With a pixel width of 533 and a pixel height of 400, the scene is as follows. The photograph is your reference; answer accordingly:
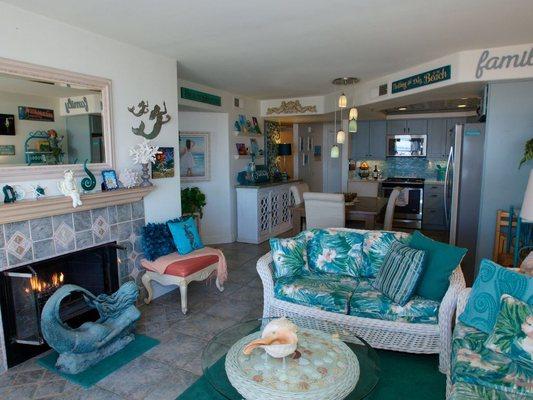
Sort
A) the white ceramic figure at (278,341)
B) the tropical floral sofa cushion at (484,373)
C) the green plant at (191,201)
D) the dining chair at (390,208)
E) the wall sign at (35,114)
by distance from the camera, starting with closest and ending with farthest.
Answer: the tropical floral sofa cushion at (484,373) < the white ceramic figure at (278,341) < the wall sign at (35,114) < the dining chair at (390,208) < the green plant at (191,201)

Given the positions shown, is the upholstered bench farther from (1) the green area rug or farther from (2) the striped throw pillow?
(2) the striped throw pillow

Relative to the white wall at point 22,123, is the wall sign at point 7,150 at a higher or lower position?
lower

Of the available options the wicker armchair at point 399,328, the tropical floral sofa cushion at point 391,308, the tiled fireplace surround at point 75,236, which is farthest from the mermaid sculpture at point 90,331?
the tropical floral sofa cushion at point 391,308

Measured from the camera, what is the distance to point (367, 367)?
1.95 meters

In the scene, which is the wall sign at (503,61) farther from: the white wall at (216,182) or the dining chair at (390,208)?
the white wall at (216,182)

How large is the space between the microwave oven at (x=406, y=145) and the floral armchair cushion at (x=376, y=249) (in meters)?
4.53

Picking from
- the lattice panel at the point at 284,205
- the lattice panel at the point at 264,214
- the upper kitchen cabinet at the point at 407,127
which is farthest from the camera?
the upper kitchen cabinet at the point at 407,127

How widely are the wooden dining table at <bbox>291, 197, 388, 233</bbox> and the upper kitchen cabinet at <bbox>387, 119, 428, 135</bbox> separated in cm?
278

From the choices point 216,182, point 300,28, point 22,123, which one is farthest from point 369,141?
point 22,123

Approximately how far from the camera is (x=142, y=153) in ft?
11.3

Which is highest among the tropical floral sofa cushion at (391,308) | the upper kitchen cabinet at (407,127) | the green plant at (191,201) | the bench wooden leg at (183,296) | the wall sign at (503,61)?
the wall sign at (503,61)

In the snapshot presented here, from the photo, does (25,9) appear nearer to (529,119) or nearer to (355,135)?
(529,119)

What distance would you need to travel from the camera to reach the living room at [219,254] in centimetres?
207

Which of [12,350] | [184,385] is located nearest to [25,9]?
[12,350]
